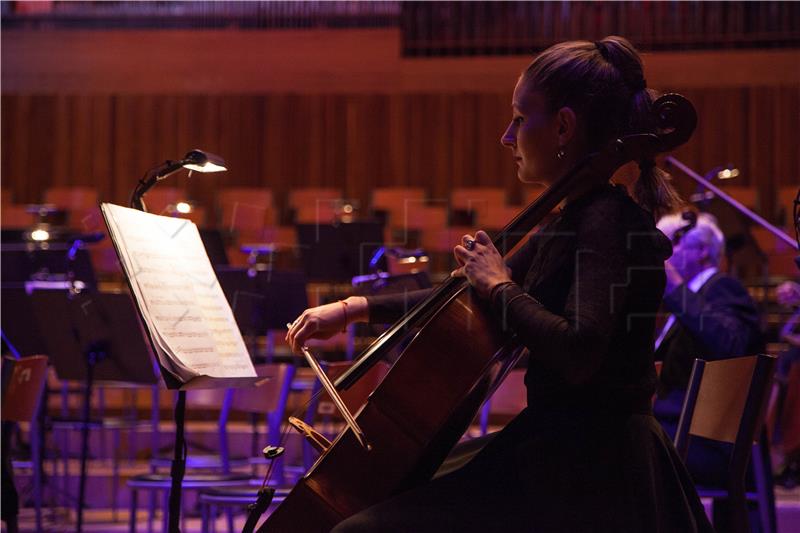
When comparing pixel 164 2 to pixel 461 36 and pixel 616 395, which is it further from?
pixel 616 395

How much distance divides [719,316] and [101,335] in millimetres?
2091

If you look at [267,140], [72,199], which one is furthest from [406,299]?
[267,140]

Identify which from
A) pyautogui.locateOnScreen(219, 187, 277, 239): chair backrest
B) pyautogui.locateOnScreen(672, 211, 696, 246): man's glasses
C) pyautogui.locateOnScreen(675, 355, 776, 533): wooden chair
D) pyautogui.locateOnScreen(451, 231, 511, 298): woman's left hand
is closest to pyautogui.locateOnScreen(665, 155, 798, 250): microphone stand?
pyautogui.locateOnScreen(672, 211, 696, 246): man's glasses

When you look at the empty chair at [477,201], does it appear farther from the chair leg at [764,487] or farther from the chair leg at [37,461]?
the chair leg at [764,487]

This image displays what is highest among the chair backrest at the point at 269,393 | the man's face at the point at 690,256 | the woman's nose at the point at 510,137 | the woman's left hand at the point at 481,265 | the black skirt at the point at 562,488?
the woman's nose at the point at 510,137

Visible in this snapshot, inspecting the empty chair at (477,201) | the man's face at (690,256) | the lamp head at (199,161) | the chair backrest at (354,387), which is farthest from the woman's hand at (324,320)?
the empty chair at (477,201)

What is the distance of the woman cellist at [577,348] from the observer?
1498mm

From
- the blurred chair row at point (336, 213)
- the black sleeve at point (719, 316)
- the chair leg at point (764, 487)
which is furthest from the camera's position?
the blurred chair row at point (336, 213)

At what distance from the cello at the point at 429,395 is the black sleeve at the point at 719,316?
6.09 ft

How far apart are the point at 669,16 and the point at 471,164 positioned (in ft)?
7.55

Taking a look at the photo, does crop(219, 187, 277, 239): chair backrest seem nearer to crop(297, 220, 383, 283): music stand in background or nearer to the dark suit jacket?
crop(297, 220, 383, 283): music stand in background

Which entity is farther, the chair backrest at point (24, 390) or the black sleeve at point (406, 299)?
the chair backrest at point (24, 390)

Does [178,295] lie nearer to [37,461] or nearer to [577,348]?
[577,348]

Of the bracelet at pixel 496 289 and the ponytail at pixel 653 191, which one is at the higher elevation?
the ponytail at pixel 653 191
